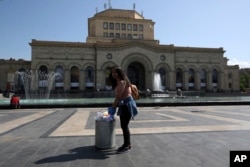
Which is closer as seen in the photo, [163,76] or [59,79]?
[59,79]

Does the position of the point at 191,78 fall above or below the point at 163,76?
below

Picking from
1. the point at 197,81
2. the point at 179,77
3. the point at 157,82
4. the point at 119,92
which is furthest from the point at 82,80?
the point at 119,92

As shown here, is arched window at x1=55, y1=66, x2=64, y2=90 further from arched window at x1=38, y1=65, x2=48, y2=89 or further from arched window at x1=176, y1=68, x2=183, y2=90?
arched window at x1=176, y1=68, x2=183, y2=90

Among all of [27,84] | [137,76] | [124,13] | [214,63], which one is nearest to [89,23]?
[124,13]

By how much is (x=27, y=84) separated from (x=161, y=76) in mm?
28541

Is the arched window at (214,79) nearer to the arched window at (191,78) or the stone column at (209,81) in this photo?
the stone column at (209,81)

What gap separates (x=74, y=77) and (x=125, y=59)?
11.5 metres

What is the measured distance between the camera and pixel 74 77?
179 feet

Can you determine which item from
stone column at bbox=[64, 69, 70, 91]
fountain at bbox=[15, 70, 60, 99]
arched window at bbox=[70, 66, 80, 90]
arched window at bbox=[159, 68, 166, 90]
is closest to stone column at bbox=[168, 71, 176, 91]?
arched window at bbox=[159, 68, 166, 90]

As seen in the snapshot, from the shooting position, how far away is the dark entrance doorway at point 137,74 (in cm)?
5943

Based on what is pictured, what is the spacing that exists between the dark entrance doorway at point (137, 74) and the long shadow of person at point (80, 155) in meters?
52.9

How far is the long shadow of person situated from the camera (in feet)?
17.5

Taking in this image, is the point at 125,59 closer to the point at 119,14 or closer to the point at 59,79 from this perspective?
the point at 59,79

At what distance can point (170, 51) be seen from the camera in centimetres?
5778
